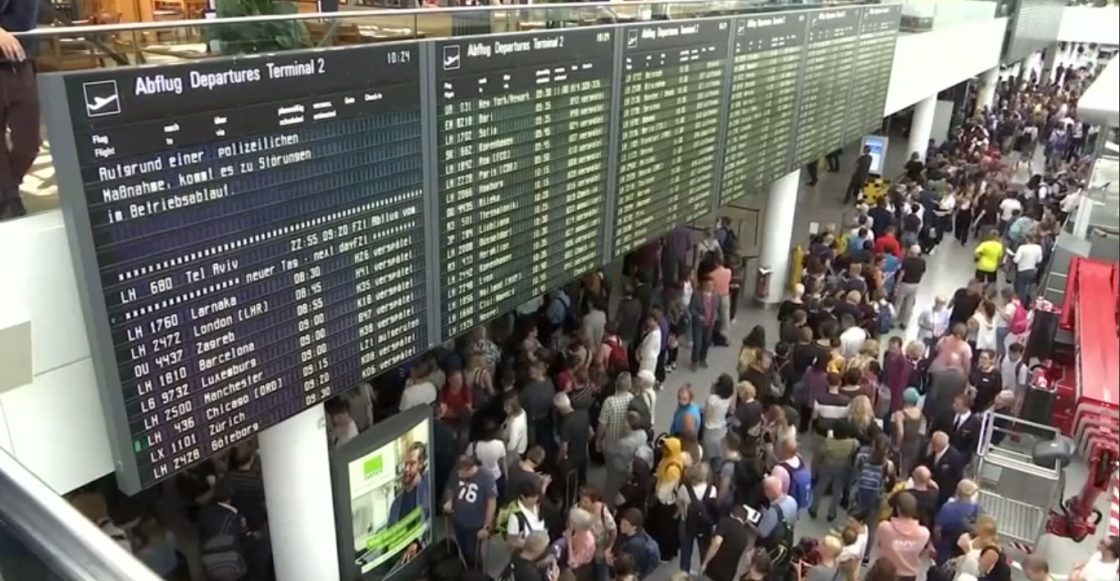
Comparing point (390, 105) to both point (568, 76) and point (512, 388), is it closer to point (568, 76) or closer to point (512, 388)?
point (568, 76)

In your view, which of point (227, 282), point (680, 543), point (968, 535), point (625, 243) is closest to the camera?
point (227, 282)

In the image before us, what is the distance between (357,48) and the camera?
15.5ft

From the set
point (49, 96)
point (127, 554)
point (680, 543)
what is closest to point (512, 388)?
point (680, 543)

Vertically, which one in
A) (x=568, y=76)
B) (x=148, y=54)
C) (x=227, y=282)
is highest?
(x=148, y=54)

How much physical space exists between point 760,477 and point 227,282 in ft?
14.1

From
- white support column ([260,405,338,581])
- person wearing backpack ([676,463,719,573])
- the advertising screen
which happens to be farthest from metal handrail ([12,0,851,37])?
person wearing backpack ([676,463,719,573])

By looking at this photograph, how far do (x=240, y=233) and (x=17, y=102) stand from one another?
Answer: 109 centimetres

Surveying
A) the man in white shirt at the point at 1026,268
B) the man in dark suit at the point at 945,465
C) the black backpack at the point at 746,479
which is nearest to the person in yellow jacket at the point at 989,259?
the man in white shirt at the point at 1026,268

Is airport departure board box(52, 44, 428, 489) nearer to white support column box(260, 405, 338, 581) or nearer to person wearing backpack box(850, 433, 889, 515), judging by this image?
white support column box(260, 405, 338, 581)

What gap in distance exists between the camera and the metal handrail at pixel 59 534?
0.94m

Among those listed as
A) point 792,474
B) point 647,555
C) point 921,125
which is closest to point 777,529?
point 792,474

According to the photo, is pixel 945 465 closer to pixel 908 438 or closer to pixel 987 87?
pixel 908 438

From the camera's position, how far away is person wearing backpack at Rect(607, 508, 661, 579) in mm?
6281

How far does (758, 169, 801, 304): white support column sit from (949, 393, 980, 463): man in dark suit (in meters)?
4.95
